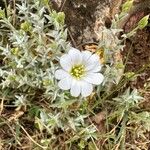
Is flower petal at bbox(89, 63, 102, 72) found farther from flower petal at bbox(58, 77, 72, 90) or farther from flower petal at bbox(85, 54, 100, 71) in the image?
flower petal at bbox(58, 77, 72, 90)

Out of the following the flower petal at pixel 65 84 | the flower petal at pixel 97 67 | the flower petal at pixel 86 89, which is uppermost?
the flower petal at pixel 97 67

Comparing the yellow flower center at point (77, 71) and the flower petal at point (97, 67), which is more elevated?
the flower petal at point (97, 67)

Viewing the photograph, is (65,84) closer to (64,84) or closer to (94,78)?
(64,84)

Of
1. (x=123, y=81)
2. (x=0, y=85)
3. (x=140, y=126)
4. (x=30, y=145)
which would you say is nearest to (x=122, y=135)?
(x=140, y=126)

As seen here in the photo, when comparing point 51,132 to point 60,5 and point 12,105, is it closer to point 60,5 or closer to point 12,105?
point 12,105

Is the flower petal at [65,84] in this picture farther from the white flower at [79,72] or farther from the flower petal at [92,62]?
the flower petal at [92,62]

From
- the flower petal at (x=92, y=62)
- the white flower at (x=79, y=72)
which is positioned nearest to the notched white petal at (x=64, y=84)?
the white flower at (x=79, y=72)

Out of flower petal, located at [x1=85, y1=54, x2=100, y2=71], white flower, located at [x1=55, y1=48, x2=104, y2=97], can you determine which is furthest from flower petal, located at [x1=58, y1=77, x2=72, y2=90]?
flower petal, located at [x1=85, y1=54, x2=100, y2=71]
